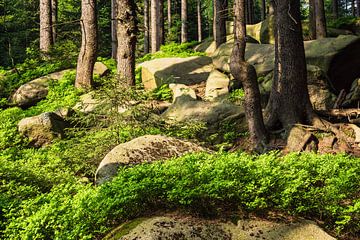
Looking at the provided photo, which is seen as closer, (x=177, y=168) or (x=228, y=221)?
(x=228, y=221)

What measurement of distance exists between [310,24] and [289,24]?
11.5 metres

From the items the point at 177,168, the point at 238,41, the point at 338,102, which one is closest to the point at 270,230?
the point at 177,168

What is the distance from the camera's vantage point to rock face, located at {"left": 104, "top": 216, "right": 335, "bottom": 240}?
3984 millimetres

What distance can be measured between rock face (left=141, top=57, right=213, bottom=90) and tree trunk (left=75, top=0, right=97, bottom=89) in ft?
8.56

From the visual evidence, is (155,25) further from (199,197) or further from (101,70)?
(199,197)

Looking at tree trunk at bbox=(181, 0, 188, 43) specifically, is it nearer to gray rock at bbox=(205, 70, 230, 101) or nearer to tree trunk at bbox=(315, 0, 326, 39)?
tree trunk at bbox=(315, 0, 326, 39)

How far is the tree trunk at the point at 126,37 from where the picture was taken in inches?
398

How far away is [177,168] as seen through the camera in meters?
4.72

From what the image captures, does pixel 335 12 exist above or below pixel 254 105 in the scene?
above

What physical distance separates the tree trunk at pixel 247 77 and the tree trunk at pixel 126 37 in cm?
269

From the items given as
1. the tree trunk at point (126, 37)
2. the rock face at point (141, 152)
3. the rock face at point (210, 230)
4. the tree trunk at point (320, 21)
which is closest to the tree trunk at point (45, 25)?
the tree trunk at point (126, 37)

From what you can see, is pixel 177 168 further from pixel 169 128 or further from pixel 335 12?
pixel 335 12

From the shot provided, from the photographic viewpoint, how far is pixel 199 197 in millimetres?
4309

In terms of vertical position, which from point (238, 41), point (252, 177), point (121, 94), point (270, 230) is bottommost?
point (270, 230)
